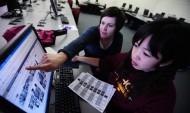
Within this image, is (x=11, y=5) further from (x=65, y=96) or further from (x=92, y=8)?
(x=92, y=8)

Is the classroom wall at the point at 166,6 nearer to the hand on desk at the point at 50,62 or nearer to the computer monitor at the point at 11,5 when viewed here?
the computer monitor at the point at 11,5

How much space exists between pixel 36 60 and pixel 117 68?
64 centimetres

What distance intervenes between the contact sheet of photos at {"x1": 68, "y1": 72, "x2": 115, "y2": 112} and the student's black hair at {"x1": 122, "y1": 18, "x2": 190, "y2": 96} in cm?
17

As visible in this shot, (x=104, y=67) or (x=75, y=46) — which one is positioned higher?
(x=75, y=46)

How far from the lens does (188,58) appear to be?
746 millimetres

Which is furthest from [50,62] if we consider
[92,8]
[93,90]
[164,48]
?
[92,8]

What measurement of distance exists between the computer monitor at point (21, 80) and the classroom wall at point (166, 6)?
7.51 metres

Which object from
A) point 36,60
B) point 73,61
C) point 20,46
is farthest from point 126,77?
point 20,46

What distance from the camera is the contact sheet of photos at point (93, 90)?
33.1 inches

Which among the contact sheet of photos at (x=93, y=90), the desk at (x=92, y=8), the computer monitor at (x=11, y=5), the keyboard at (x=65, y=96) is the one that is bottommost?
the desk at (x=92, y=8)

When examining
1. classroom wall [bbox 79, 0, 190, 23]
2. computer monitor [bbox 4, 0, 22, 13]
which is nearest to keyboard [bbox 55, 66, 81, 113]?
computer monitor [bbox 4, 0, 22, 13]

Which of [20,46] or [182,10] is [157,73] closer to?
[20,46]

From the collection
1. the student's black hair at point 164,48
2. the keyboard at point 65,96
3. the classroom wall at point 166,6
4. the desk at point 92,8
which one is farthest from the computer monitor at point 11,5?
the classroom wall at point 166,6

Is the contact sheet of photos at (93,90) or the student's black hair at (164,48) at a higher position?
the student's black hair at (164,48)
